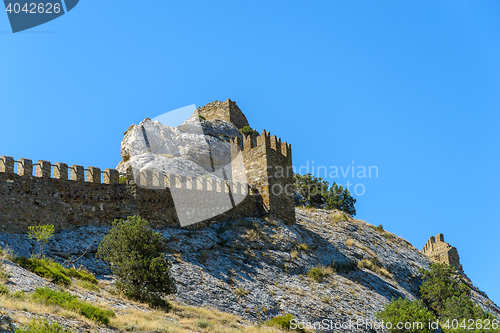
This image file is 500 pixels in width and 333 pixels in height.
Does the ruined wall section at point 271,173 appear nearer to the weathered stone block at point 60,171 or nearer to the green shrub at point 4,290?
the weathered stone block at point 60,171

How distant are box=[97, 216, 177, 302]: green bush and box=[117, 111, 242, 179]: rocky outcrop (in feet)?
52.1

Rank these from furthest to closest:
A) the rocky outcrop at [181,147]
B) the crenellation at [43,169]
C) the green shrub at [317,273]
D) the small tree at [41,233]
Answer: the rocky outcrop at [181,147]
the green shrub at [317,273]
the crenellation at [43,169]
the small tree at [41,233]

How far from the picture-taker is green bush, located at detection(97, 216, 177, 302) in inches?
823

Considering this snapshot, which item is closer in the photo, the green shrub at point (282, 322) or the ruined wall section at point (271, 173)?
the green shrub at point (282, 322)

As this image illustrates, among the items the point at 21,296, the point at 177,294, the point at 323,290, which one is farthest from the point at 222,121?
the point at 21,296

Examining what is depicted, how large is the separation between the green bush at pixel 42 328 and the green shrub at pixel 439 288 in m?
24.1

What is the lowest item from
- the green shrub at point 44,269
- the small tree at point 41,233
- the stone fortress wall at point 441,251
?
the green shrub at point 44,269

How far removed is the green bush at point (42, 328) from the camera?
1312 cm

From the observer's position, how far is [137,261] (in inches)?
839

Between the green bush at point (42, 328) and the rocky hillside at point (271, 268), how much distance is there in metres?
3.52

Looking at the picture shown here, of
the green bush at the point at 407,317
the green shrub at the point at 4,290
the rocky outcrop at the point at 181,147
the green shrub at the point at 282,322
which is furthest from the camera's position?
the rocky outcrop at the point at 181,147

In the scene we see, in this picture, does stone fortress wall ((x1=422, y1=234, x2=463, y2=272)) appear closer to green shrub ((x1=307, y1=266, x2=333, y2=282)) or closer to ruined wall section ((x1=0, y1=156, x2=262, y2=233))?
green shrub ((x1=307, y1=266, x2=333, y2=282))

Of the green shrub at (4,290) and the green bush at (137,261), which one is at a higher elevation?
the green bush at (137,261)

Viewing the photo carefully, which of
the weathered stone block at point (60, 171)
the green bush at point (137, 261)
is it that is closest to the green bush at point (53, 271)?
the green bush at point (137, 261)
